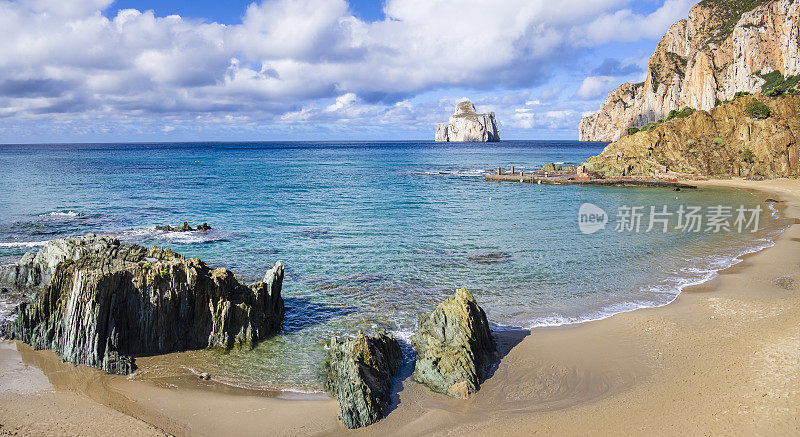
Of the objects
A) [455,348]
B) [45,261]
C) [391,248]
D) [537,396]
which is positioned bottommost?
[537,396]

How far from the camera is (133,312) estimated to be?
14523 mm

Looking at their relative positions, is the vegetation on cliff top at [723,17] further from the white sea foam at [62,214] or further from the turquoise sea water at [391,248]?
the white sea foam at [62,214]

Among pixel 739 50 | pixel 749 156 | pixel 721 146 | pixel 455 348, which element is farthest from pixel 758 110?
pixel 739 50

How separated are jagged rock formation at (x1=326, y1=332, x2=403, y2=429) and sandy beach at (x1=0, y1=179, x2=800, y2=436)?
1.04ft

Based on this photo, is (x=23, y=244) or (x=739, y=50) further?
(x=739, y=50)

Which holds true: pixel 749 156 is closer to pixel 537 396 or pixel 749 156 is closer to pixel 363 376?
pixel 537 396

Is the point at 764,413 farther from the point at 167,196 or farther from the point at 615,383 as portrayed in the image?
the point at 167,196

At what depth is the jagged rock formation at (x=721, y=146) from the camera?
225 ft

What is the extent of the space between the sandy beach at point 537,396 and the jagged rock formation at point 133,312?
0.55 m

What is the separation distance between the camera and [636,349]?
1518cm

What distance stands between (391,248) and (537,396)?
16.5 metres

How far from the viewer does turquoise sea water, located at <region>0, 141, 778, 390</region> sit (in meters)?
18.0

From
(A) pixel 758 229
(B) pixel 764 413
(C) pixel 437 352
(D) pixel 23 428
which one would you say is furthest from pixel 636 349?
(A) pixel 758 229

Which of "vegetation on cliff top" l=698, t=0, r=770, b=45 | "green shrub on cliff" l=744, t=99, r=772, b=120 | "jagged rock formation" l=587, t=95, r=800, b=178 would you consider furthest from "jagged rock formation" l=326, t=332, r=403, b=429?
"vegetation on cliff top" l=698, t=0, r=770, b=45
